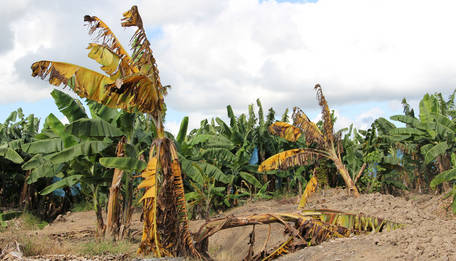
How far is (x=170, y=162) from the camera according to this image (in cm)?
884

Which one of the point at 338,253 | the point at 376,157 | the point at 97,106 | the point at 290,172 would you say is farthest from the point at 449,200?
the point at 97,106

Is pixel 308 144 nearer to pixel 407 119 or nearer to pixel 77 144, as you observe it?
pixel 407 119

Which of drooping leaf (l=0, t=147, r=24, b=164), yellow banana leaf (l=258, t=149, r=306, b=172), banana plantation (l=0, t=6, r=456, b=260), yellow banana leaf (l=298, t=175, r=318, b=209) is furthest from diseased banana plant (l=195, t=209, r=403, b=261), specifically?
drooping leaf (l=0, t=147, r=24, b=164)

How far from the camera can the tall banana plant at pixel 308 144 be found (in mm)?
14227

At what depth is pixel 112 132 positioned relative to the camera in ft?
36.3

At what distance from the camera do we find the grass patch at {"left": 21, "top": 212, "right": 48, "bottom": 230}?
53.8 ft

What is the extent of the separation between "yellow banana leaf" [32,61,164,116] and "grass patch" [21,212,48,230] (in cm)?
895

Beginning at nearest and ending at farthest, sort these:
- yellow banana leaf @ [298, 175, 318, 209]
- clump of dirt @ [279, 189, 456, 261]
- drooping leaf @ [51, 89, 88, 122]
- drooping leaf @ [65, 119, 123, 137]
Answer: clump of dirt @ [279, 189, 456, 261] → drooping leaf @ [65, 119, 123, 137] → drooping leaf @ [51, 89, 88, 122] → yellow banana leaf @ [298, 175, 318, 209]

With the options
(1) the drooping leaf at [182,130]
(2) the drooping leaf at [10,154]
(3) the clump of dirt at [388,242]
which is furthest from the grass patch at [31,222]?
(3) the clump of dirt at [388,242]

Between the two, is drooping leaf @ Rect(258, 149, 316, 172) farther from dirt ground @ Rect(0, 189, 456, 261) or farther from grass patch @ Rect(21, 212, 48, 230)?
grass patch @ Rect(21, 212, 48, 230)

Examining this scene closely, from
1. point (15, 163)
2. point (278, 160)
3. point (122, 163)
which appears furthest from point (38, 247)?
point (15, 163)

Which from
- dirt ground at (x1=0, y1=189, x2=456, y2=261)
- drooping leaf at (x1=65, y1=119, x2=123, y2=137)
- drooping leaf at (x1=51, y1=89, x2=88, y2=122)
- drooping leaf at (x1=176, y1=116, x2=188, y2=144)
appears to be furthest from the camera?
drooping leaf at (x1=176, y1=116, x2=188, y2=144)

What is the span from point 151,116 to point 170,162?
3.84ft

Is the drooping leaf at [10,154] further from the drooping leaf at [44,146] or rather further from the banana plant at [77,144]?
the drooping leaf at [44,146]
